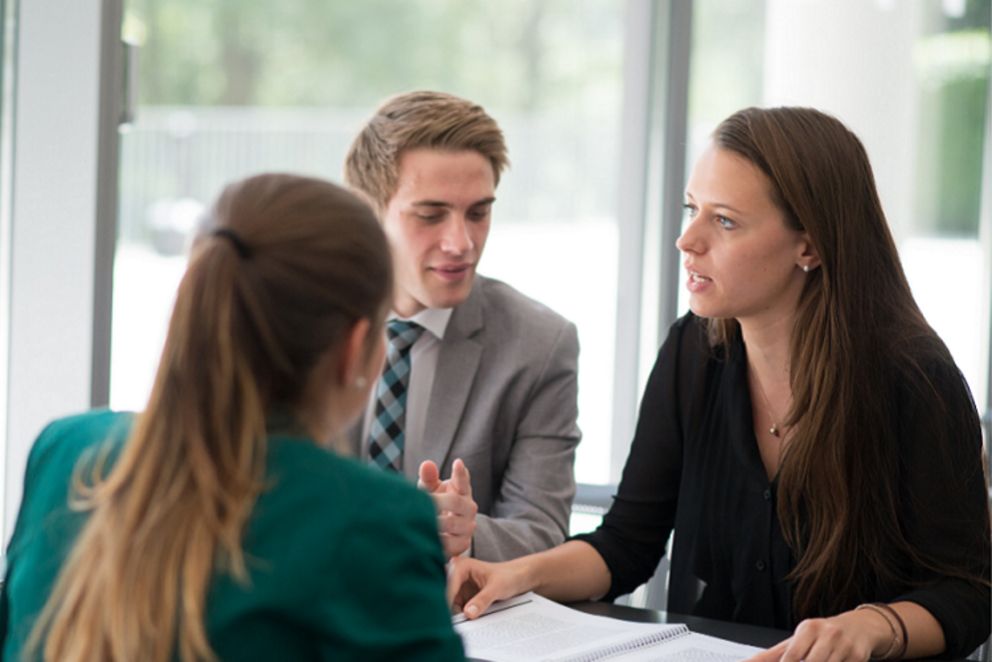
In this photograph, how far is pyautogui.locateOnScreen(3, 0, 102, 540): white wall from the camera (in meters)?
2.07

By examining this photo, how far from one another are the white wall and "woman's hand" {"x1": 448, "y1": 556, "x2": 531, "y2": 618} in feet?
3.73

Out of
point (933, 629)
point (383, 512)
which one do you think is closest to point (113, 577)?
point (383, 512)

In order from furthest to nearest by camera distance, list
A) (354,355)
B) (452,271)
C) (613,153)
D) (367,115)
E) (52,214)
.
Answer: (613,153) < (52,214) < (367,115) < (452,271) < (354,355)

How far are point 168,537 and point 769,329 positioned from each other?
1173 millimetres

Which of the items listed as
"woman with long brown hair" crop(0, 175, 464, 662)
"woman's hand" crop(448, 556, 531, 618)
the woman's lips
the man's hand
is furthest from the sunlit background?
"woman with long brown hair" crop(0, 175, 464, 662)

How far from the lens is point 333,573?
28.6 inches

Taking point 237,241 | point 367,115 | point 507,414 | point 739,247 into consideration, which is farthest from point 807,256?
point 237,241

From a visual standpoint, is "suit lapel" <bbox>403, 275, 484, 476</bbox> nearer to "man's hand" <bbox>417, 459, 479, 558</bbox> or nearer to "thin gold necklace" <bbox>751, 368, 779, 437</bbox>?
"man's hand" <bbox>417, 459, 479, 558</bbox>

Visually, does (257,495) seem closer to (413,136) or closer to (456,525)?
(456,525)

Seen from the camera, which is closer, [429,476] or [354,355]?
[354,355]

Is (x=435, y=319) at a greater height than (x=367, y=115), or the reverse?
(x=367, y=115)

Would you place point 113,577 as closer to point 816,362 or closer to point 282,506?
point 282,506

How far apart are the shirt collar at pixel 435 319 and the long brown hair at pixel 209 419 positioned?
1.05 metres

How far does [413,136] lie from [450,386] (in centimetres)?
48
